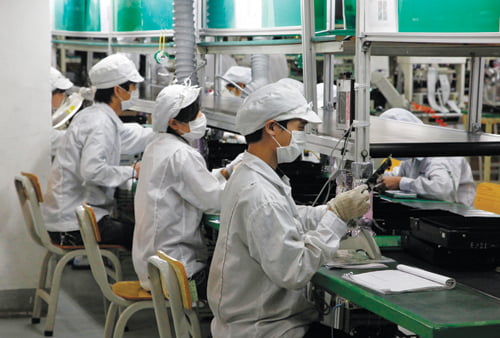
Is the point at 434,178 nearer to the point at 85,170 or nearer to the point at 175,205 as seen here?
the point at 175,205

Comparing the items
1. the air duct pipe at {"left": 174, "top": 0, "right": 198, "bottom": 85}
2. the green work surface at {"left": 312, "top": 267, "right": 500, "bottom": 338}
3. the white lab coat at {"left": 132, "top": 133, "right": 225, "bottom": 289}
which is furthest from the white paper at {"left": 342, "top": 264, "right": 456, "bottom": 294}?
the air duct pipe at {"left": 174, "top": 0, "right": 198, "bottom": 85}

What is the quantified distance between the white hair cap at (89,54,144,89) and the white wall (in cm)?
35

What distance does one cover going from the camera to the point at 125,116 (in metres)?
6.95

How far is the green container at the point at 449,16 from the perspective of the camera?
9.62 feet

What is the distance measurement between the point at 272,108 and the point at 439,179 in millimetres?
2318

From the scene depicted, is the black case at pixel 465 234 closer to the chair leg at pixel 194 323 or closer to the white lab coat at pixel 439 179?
the chair leg at pixel 194 323

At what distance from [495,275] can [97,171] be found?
280cm

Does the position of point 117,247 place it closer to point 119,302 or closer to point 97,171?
point 97,171

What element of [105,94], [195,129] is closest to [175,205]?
[195,129]

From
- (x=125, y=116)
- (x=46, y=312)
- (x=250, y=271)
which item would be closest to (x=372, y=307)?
(x=250, y=271)

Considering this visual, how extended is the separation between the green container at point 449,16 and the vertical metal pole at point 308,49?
2.15ft

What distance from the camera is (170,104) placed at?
3.89m

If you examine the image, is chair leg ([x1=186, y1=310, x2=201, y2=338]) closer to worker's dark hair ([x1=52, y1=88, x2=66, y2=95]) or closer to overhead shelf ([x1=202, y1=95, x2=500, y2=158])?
overhead shelf ([x1=202, y1=95, x2=500, y2=158])

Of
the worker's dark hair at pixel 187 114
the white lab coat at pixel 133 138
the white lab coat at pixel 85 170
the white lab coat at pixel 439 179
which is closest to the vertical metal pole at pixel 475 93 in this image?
the white lab coat at pixel 439 179
